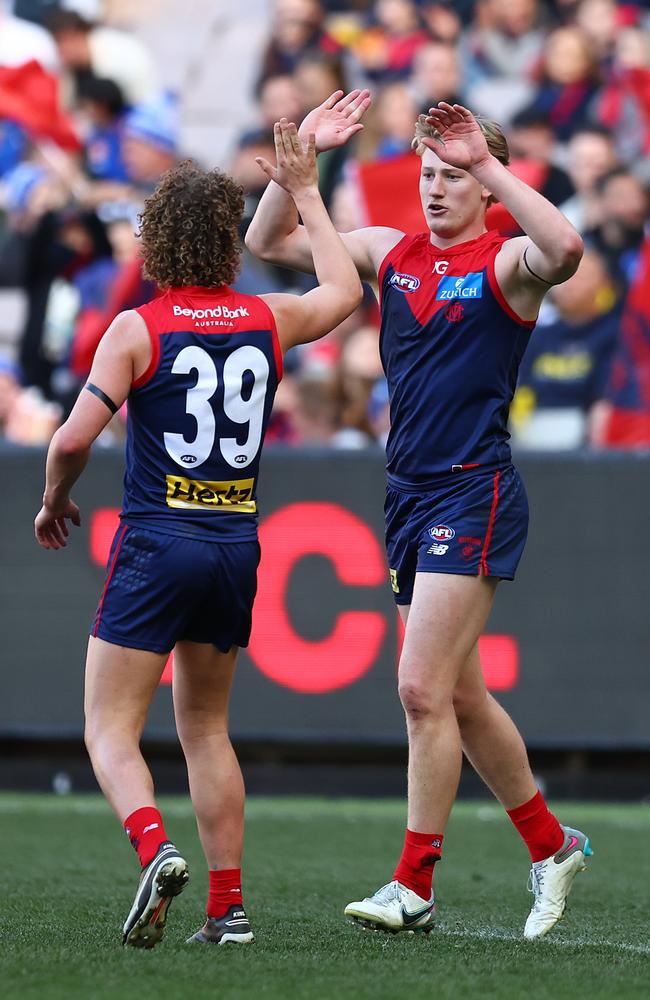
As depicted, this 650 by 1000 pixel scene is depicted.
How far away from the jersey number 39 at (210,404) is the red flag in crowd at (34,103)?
26.1ft

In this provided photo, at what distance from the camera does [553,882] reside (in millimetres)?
5082

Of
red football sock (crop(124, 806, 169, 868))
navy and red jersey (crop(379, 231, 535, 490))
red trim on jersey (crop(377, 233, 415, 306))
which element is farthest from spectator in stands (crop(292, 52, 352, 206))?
red football sock (crop(124, 806, 169, 868))

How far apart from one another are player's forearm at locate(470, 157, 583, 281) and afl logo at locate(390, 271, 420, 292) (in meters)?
0.41

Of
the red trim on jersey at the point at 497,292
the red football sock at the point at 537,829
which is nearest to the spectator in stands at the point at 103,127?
the red trim on jersey at the point at 497,292

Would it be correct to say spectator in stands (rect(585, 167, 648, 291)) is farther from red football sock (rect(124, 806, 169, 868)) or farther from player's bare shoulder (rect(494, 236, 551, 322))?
red football sock (rect(124, 806, 169, 868))

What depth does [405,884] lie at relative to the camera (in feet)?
16.0

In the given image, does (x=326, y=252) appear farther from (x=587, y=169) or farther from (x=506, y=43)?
(x=506, y=43)

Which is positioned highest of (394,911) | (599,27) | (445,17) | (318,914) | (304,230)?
(445,17)

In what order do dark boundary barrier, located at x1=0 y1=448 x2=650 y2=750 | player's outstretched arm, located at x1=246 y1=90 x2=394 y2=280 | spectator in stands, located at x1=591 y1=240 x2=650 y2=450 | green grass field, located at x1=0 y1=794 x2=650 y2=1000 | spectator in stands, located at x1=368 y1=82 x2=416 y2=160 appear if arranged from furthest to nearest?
spectator in stands, located at x1=368 y1=82 x2=416 y2=160
spectator in stands, located at x1=591 y1=240 x2=650 y2=450
dark boundary barrier, located at x1=0 y1=448 x2=650 y2=750
player's outstretched arm, located at x1=246 y1=90 x2=394 y2=280
green grass field, located at x1=0 y1=794 x2=650 y2=1000

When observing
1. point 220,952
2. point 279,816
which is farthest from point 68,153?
point 220,952

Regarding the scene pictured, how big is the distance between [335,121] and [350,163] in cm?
567

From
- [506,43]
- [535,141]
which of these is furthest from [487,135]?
[506,43]

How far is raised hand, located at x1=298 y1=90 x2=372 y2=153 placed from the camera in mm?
5062

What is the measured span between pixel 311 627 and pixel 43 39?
748 centimetres
